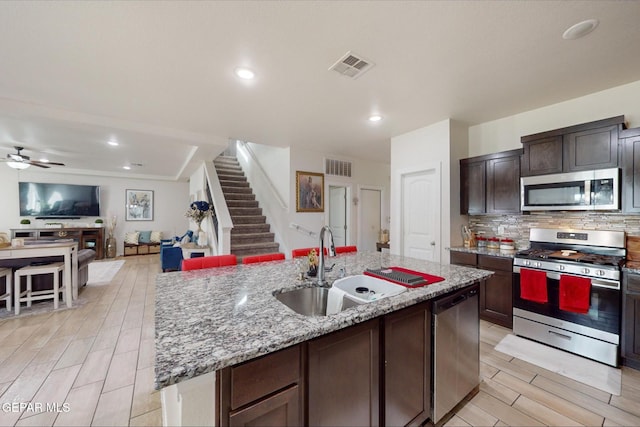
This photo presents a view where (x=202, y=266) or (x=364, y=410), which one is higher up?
(x=202, y=266)

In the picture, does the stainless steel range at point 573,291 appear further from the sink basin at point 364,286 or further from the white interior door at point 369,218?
the white interior door at point 369,218

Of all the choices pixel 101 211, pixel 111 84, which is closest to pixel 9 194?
pixel 101 211

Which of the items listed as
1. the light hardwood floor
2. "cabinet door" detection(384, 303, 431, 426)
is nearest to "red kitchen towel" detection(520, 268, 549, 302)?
the light hardwood floor

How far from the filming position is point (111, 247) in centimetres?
764

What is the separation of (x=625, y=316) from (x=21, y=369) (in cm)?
523

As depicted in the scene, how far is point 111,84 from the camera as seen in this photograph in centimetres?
256

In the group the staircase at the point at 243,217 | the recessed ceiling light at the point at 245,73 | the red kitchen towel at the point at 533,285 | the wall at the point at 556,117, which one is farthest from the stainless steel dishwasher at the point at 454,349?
the staircase at the point at 243,217

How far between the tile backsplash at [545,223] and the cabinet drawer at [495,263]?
0.59m

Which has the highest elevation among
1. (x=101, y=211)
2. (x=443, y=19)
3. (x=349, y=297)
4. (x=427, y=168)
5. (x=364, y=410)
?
(x=443, y=19)

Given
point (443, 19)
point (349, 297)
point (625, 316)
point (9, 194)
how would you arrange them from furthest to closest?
point (9, 194)
point (625, 316)
point (443, 19)
point (349, 297)

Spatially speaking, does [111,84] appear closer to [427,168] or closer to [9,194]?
[427,168]

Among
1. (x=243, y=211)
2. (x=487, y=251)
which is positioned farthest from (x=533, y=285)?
(x=243, y=211)

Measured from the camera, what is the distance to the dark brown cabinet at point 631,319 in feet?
7.05

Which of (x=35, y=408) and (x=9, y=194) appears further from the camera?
(x=9, y=194)
